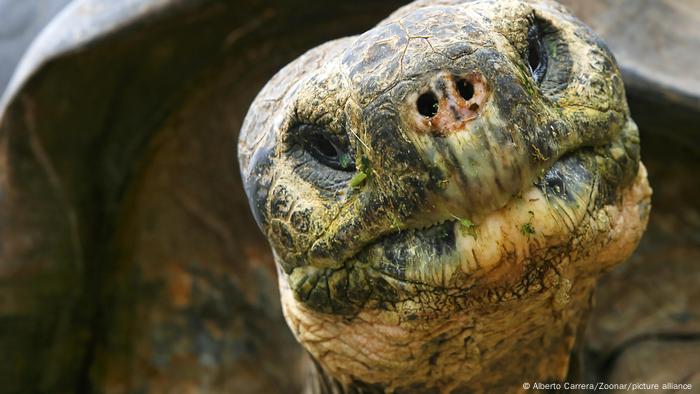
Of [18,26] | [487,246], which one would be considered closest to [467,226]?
[487,246]

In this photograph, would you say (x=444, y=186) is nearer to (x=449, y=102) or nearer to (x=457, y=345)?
(x=449, y=102)

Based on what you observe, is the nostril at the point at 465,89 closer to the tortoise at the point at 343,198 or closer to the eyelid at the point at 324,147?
the tortoise at the point at 343,198

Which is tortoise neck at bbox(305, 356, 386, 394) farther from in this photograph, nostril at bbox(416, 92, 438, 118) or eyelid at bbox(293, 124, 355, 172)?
nostril at bbox(416, 92, 438, 118)

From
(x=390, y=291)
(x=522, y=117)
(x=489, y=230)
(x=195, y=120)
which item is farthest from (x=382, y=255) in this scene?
(x=195, y=120)

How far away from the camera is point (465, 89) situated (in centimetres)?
119

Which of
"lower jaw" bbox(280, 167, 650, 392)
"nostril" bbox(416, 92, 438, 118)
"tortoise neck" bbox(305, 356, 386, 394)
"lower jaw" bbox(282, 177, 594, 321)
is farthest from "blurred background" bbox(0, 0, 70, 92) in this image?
"nostril" bbox(416, 92, 438, 118)

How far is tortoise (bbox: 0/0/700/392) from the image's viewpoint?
1246 millimetres

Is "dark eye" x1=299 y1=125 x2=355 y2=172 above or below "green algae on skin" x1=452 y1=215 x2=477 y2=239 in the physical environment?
above

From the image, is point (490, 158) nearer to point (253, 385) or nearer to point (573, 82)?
point (573, 82)

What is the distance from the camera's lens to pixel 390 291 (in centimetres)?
138

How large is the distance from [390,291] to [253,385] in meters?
1.56

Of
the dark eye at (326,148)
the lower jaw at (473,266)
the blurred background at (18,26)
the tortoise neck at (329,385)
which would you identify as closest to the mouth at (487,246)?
the lower jaw at (473,266)

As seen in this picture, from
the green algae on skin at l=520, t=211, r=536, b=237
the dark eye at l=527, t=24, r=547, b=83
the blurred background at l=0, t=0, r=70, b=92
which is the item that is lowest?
the blurred background at l=0, t=0, r=70, b=92

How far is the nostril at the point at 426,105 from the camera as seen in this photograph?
1188 mm
